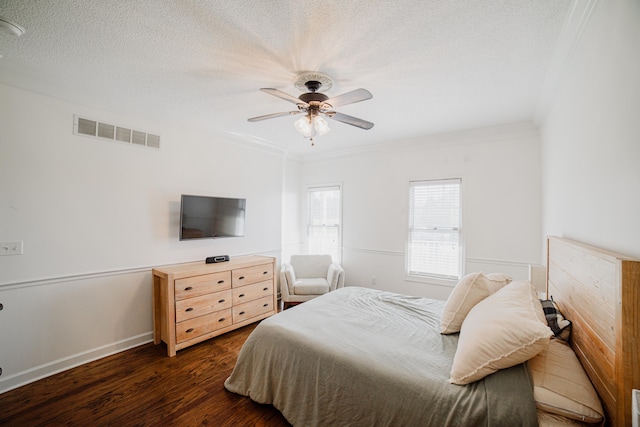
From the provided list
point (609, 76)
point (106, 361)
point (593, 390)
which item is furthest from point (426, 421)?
point (106, 361)

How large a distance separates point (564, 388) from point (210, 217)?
3.46 meters

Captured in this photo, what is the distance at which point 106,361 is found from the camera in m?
2.59

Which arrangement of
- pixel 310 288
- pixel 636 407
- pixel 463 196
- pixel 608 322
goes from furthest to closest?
1. pixel 310 288
2. pixel 463 196
3. pixel 608 322
4. pixel 636 407

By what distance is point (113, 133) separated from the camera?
274cm

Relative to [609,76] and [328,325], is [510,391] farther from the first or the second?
[609,76]

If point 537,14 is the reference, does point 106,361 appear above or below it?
below

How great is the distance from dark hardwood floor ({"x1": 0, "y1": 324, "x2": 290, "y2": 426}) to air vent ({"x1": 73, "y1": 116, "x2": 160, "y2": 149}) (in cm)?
227

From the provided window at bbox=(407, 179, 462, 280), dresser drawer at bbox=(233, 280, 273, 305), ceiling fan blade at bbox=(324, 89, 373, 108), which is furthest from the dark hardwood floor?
window at bbox=(407, 179, 462, 280)

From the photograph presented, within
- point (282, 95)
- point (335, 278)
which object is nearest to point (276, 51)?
point (282, 95)

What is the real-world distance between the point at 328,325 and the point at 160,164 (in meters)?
2.69

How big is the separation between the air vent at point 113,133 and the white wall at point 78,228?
0.17 ft

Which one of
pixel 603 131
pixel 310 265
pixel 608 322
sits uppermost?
pixel 603 131

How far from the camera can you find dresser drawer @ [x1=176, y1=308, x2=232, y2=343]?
2.73 meters

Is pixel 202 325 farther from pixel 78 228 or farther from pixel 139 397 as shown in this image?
pixel 78 228
